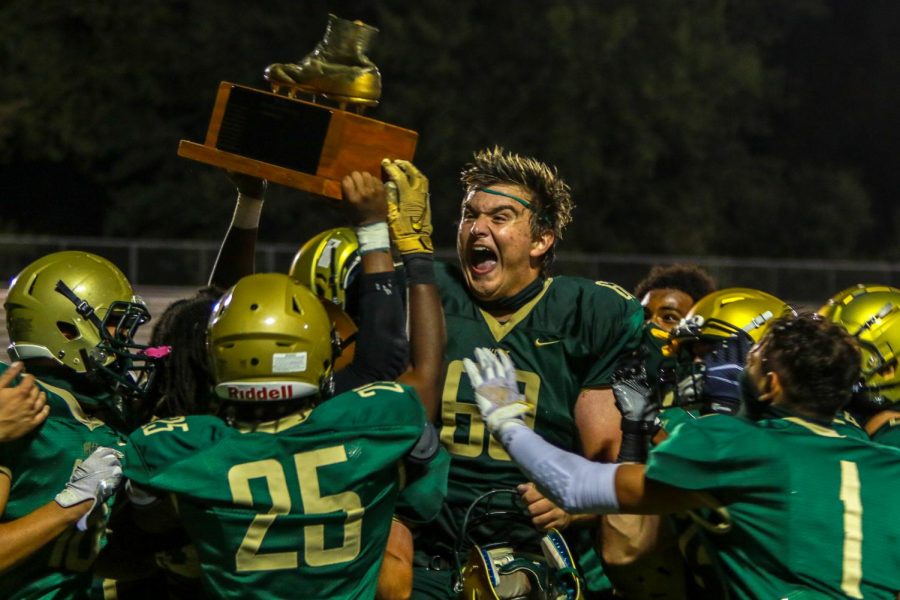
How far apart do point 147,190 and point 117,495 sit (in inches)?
872

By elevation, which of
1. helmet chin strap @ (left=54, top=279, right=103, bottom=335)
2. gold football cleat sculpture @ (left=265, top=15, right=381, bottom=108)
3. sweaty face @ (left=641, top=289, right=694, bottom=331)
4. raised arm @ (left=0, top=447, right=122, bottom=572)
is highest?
gold football cleat sculpture @ (left=265, top=15, right=381, bottom=108)

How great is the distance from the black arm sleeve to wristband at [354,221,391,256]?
0.34 feet

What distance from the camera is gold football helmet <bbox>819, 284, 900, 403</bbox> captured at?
424 centimetres

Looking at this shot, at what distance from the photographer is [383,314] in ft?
12.3

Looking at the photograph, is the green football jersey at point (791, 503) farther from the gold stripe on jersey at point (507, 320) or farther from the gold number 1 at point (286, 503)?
the gold stripe on jersey at point (507, 320)

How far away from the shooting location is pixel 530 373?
411 cm

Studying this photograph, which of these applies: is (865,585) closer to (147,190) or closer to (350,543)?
(350,543)

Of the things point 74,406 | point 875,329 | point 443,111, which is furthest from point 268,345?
point 443,111

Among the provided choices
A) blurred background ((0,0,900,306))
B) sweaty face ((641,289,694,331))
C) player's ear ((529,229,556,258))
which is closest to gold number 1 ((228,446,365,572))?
player's ear ((529,229,556,258))

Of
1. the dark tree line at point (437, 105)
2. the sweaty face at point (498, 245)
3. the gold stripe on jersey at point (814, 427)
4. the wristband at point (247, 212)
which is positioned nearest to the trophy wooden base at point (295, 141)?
the sweaty face at point (498, 245)

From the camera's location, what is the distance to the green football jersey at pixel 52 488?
3.39 m

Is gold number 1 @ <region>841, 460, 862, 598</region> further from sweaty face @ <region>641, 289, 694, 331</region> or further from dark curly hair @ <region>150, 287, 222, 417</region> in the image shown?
sweaty face @ <region>641, 289, 694, 331</region>

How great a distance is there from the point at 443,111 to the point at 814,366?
73.0 ft

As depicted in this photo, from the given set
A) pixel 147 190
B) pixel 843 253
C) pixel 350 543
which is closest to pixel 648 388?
pixel 350 543
